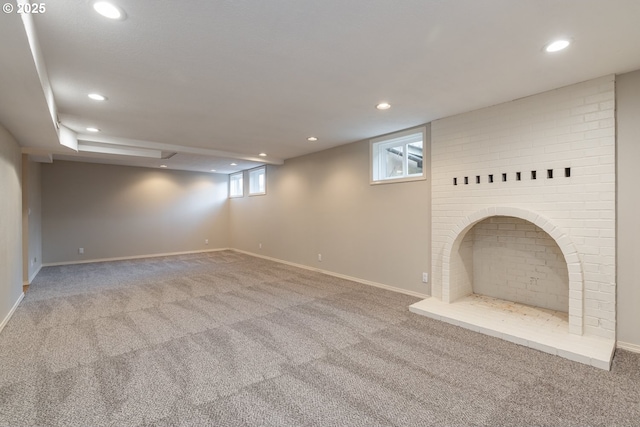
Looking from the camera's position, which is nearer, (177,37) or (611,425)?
(611,425)

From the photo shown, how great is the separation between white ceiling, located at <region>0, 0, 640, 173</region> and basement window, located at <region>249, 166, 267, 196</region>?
379 centimetres

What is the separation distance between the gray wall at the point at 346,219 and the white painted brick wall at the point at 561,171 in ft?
2.01

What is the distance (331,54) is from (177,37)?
3.70 ft

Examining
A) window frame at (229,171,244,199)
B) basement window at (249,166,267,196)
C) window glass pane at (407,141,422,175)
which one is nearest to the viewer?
window glass pane at (407,141,422,175)

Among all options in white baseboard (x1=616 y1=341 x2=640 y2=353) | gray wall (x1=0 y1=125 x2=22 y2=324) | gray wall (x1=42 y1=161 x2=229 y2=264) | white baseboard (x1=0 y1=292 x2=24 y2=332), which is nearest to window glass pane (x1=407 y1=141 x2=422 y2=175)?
white baseboard (x1=616 y1=341 x2=640 y2=353)

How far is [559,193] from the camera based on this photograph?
2994mm

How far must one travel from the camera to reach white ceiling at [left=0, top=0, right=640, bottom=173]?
1.80m

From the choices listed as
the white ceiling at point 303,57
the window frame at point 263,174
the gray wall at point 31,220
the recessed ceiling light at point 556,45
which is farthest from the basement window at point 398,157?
the gray wall at point 31,220

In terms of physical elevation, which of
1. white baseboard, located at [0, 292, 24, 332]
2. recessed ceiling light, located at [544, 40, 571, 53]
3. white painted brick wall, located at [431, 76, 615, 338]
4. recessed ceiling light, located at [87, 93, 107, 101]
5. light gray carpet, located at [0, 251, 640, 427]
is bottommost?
light gray carpet, located at [0, 251, 640, 427]

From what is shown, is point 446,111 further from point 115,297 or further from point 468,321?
point 115,297

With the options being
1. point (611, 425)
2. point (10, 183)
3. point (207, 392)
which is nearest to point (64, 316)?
point (10, 183)

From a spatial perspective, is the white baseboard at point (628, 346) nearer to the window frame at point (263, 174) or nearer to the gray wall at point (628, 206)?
the gray wall at point (628, 206)

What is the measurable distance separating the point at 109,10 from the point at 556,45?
3.10 metres

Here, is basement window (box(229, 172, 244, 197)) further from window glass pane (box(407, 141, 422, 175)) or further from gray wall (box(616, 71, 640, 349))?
gray wall (box(616, 71, 640, 349))
